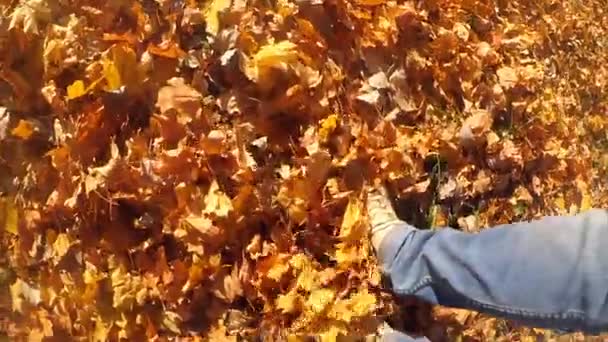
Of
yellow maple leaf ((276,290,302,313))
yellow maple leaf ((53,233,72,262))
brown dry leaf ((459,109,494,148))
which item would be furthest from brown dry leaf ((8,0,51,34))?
brown dry leaf ((459,109,494,148))

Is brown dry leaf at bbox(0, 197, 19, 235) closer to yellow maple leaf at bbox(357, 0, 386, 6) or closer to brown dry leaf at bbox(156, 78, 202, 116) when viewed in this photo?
brown dry leaf at bbox(156, 78, 202, 116)

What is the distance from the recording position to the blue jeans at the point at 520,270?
1.41 m

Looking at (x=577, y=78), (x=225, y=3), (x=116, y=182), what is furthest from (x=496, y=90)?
(x=116, y=182)

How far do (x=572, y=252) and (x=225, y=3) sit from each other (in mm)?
886

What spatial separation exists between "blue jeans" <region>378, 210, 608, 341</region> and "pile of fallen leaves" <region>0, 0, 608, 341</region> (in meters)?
0.11

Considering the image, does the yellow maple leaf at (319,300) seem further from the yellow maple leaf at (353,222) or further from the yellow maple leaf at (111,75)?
the yellow maple leaf at (111,75)

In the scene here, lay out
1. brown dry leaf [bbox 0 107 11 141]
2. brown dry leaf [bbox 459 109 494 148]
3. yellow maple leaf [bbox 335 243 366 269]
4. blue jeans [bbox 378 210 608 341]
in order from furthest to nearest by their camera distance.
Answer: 1. brown dry leaf [bbox 459 109 494 148]
2. yellow maple leaf [bbox 335 243 366 269]
3. brown dry leaf [bbox 0 107 11 141]
4. blue jeans [bbox 378 210 608 341]

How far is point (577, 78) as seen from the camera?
7.91 ft

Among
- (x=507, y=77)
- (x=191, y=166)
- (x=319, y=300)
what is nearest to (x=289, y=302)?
(x=319, y=300)

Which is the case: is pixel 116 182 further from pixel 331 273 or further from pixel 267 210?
pixel 331 273

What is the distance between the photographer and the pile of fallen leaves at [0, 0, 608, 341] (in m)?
1.51

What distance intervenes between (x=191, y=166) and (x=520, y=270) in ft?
2.34

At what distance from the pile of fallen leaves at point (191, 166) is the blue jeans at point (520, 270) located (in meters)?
0.11

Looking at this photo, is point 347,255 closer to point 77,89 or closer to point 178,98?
point 178,98
